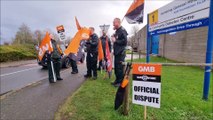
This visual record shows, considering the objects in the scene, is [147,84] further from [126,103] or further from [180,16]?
[180,16]

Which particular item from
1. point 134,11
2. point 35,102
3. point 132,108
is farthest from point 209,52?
point 35,102

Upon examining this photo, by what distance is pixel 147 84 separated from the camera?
9.52 feet

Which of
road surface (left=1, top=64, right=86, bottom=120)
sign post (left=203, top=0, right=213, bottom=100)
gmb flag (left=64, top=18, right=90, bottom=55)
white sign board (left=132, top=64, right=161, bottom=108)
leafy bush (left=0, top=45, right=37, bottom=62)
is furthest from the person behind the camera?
leafy bush (left=0, top=45, right=37, bottom=62)

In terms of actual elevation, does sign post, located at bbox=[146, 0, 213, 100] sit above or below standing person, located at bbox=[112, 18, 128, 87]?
above

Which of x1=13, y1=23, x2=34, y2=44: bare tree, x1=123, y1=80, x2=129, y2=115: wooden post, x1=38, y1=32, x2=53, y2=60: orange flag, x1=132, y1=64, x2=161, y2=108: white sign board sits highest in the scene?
x1=13, y1=23, x2=34, y2=44: bare tree

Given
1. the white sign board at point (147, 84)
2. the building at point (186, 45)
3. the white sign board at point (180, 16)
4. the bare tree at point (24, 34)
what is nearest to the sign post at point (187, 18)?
the white sign board at point (180, 16)

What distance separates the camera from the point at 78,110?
367cm

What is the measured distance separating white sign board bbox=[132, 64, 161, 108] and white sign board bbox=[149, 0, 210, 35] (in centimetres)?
260

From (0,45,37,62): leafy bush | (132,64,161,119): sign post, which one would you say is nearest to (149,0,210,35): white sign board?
(132,64,161,119): sign post

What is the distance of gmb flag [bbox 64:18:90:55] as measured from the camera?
6.15 meters

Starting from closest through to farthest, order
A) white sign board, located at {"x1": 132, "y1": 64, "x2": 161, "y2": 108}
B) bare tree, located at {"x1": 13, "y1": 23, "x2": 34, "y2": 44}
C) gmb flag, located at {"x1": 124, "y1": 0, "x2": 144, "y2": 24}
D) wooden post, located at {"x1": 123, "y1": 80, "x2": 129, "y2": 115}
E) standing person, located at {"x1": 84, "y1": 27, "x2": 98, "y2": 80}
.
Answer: white sign board, located at {"x1": 132, "y1": 64, "x2": 161, "y2": 108} < wooden post, located at {"x1": 123, "y1": 80, "x2": 129, "y2": 115} < gmb flag, located at {"x1": 124, "y1": 0, "x2": 144, "y2": 24} < standing person, located at {"x1": 84, "y1": 27, "x2": 98, "y2": 80} < bare tree, located at {"x1": 13, "y1": 23, "x2": 34, "y2": 44}

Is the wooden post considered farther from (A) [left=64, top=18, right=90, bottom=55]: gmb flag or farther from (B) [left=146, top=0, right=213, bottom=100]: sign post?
(A) [left=64, top=18, right=90, bottom=55]: gmb flag

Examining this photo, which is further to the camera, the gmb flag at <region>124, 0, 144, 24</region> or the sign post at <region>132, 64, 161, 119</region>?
the gmb flag at <region>124, 0, 144, 24</region>

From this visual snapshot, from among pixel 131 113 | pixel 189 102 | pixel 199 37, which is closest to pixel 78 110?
pixel 131 113
